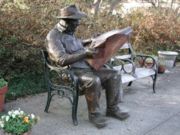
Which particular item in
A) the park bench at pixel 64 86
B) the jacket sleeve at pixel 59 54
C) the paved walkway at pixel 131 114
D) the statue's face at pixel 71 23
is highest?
the statue's face at pixel 71 23

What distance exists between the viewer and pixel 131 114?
5.52 meters

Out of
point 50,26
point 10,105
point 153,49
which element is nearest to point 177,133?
point 10,105

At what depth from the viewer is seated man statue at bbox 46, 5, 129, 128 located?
4746 millimetres

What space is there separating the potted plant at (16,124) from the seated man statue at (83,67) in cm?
100

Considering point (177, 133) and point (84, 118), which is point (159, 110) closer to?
point (177, 133)

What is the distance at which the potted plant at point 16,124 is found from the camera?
3908 mm

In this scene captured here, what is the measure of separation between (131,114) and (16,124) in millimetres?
2139

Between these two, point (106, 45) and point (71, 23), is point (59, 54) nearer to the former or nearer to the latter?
point (71, 23)

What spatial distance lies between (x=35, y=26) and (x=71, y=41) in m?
1.84

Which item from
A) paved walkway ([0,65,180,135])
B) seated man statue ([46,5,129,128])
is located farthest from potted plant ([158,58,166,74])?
seated man statue ([46,5,129,128])

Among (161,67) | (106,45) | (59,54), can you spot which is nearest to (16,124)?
(59,54)

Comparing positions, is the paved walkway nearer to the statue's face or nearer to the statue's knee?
the statue's knee

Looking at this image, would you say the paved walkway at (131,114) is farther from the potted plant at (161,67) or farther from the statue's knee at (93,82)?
the potted plant at (161,67)

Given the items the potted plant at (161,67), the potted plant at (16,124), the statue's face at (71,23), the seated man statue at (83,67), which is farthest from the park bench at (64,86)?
the potted plant at (161,67)
